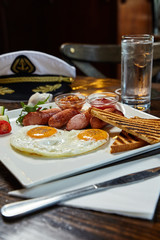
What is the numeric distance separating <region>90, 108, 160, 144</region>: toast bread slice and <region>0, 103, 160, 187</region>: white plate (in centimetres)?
4

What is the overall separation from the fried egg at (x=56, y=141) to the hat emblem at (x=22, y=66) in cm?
109

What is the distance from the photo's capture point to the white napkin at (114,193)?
25.0 inches

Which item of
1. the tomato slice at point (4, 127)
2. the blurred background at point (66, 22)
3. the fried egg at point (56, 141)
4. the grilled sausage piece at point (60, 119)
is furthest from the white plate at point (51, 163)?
the blurred background at point (66, 22)

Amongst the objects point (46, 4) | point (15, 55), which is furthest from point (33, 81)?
point (46, 4)

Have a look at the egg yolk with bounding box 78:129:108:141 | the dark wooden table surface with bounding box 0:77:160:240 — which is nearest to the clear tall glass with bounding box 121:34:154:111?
the egg yolk with bounding box 78:129:108:141

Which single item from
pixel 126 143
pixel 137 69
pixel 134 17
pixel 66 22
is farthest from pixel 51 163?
pixel 134 17

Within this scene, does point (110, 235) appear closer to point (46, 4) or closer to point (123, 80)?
point (123, 80)

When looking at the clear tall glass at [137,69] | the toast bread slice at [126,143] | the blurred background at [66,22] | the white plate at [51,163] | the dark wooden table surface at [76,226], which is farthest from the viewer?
the blurred background at [66,22]

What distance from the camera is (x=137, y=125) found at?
38.6 inches

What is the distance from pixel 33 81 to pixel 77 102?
33.2 inches

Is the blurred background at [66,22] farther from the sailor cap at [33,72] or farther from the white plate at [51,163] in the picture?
the white plate at [51,163]

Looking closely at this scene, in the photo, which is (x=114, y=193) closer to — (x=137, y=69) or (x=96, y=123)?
(x=96, y=123)

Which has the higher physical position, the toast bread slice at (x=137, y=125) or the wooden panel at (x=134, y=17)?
the wooden panel at (x=134, y=17)

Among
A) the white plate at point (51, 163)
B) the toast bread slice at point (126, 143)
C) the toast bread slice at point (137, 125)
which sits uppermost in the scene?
the toast bread slice at point (137, 125)
